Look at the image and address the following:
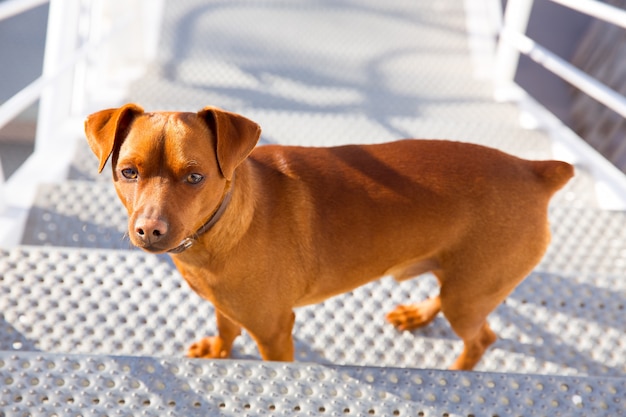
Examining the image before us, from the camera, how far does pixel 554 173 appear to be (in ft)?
6.23

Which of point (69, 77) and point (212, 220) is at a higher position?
point (212, 220)

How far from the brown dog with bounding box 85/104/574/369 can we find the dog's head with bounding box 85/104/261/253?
0.14 ft

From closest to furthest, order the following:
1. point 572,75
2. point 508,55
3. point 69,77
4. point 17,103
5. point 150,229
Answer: point 150,229 → point 17,103 → point 572,75 → point 69,77 → point 508,55

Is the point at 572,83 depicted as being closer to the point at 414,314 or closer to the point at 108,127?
the point at 414,314

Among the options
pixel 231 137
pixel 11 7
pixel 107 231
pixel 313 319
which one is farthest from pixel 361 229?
pixel 11 7

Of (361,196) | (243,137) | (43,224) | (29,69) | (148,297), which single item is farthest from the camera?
(29,69)

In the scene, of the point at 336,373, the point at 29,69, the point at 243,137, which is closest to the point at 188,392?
the point at 336,373

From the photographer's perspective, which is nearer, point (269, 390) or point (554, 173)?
point (269, 390)

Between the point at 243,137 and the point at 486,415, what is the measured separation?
942 millimetres

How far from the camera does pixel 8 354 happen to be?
4.79 ft

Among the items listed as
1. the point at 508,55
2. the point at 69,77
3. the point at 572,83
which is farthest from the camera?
the point at 508,55

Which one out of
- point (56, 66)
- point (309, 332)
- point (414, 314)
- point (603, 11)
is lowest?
point (309, 332)

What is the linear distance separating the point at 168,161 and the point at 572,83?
8.74ft

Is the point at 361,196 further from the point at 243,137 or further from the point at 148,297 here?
the point at 148,297
